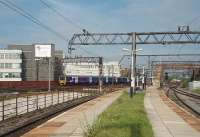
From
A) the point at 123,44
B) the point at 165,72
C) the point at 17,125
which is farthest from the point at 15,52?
the point at 17,125

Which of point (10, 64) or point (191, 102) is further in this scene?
point (10, 64)

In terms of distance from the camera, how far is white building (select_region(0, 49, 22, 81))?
133500mm

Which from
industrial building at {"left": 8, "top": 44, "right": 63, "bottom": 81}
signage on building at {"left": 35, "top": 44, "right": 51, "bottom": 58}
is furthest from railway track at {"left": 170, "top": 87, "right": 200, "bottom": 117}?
industrial building at {"left": 8, "top": 44, "right": 63, "bottom": 81}

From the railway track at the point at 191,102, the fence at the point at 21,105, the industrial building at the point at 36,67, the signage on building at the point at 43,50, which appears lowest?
the railway track at the point at 191,102

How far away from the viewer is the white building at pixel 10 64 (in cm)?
13350

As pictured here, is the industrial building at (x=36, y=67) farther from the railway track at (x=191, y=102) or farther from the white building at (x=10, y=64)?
the railway track at (x=191, y=102)

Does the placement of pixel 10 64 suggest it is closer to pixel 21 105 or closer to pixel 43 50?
pixel 43 50

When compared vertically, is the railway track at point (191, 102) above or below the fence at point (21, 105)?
below

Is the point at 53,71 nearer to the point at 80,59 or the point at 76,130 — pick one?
the point at 80,59

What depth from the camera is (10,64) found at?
13375 cm

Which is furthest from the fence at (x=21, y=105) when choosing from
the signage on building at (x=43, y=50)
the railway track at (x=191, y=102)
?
the signage on building at (x=43, y=50)

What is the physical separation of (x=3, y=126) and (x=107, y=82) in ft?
367

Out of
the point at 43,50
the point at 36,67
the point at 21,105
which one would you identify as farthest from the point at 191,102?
the point at 36,67

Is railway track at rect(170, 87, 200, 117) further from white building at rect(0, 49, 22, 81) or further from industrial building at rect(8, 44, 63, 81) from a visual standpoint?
industrial building at rect(8, 44, 63, 81)
